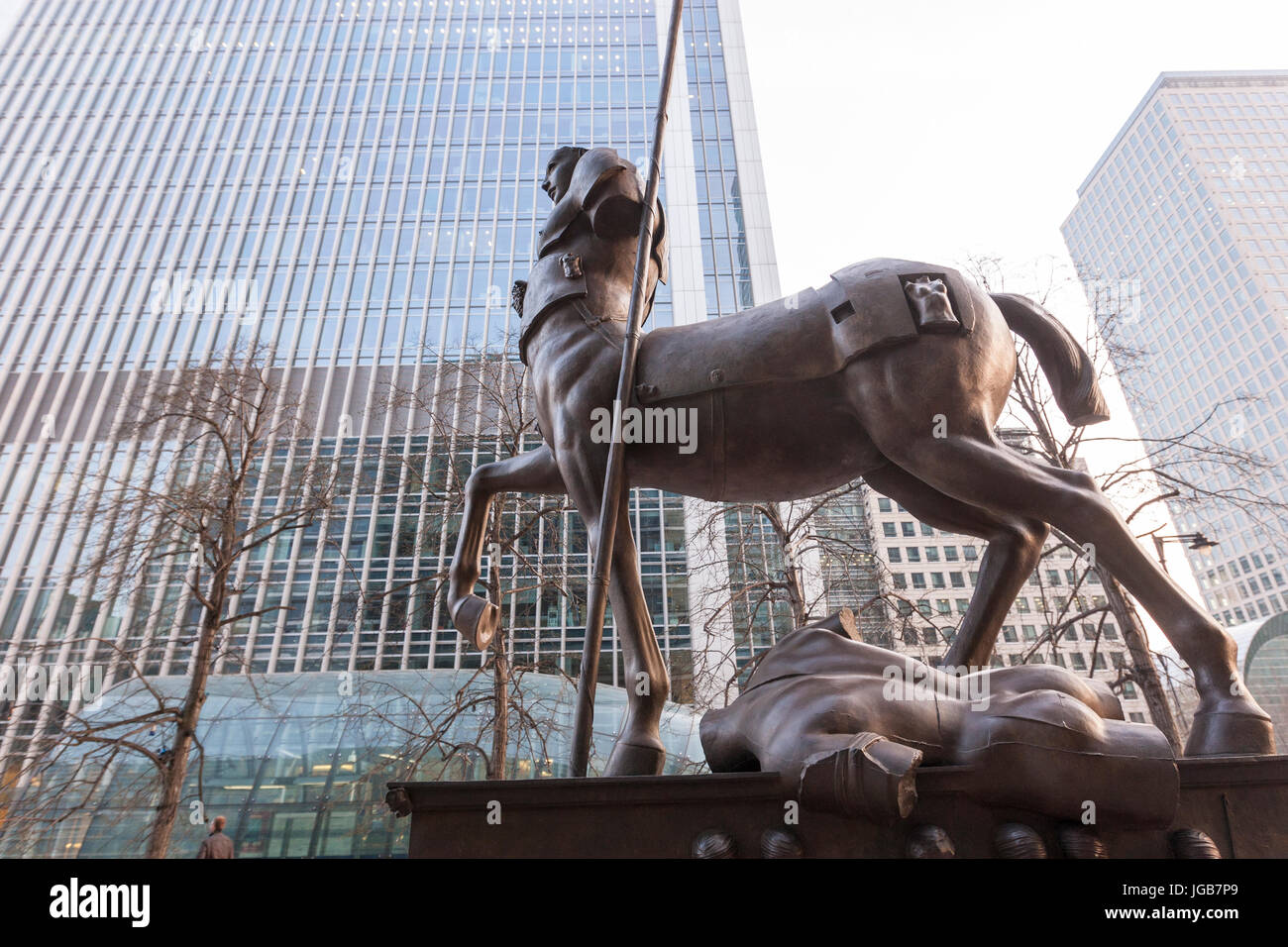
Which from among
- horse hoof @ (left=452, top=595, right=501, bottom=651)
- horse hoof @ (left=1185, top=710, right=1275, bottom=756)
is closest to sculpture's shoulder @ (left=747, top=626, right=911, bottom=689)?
horse hoof @ (left=1185, top=710, right=1275, bottom=756)

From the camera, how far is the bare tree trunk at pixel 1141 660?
32.1ft

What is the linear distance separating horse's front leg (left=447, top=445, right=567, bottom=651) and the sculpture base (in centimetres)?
115

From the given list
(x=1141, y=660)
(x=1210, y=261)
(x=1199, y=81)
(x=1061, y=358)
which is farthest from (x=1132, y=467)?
(x=1199, y=81)

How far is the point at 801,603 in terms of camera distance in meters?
12.7

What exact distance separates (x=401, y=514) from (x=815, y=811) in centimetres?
2898

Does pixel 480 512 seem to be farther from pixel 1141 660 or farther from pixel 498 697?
pixel 1141 660

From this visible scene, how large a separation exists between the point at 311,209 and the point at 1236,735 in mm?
57854

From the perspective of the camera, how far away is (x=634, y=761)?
115 inches

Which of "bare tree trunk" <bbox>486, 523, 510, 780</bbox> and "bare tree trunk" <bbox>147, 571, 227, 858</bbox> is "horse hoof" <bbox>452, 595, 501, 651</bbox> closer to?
"bare tree trunk" <bbox>486, 523, 510, 780</bbox>

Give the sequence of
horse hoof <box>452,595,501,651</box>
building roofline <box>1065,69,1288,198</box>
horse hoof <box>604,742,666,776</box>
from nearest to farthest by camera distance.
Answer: horse hoof <box>604,742,666,776</box>, horse hoof <box>452,595,501,651</box>, building roofline <box>1065,69,1288,198</box>

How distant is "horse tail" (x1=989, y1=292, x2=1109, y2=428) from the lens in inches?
138

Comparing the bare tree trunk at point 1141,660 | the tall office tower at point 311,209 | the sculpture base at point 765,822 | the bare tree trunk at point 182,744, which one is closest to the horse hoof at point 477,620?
the sculpture base at point 765,822

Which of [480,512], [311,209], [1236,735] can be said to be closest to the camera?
[1236,735]
